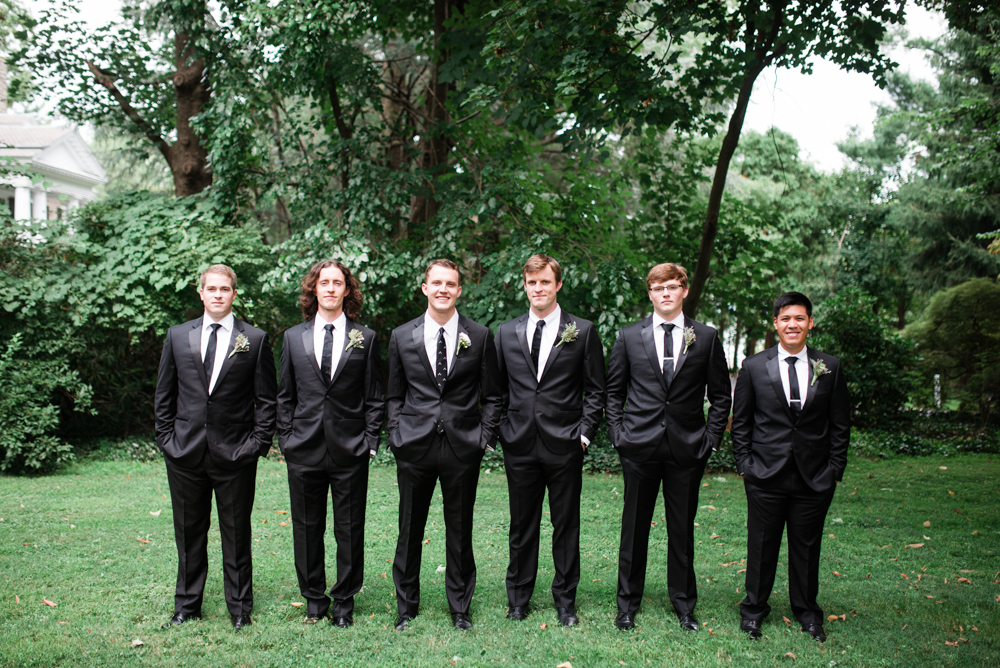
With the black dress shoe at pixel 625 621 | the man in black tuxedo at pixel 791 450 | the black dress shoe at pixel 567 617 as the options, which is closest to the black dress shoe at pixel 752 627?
the man in black tuxedo at pixel 791 450

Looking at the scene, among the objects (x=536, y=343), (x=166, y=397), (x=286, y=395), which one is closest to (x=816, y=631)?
(x=536, y=343)

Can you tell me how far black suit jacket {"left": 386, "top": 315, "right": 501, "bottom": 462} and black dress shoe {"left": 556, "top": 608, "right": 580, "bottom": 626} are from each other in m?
1.15

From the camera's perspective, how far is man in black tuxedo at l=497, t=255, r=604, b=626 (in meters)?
4.72

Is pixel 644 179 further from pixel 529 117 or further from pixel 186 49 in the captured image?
pixel 186 49

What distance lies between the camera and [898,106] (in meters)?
26.5

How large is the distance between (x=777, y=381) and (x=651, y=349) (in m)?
0.78

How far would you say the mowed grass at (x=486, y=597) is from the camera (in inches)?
171

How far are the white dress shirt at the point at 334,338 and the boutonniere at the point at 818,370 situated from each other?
2.89 m

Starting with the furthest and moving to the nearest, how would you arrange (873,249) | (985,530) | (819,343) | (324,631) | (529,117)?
1. (873,249)
2. (819,343)
3. (529,117)
4. (985,530)
5. (324,631)

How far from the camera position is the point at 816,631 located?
182 inches

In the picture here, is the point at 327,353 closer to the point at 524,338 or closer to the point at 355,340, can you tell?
the point at 355,340

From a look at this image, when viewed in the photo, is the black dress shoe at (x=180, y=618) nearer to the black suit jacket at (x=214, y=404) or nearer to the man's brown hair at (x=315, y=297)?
the black suit jacket at (x=214, y=404)

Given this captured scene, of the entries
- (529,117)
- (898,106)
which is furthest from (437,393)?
(898,106)

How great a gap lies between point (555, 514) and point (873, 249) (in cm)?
2518
